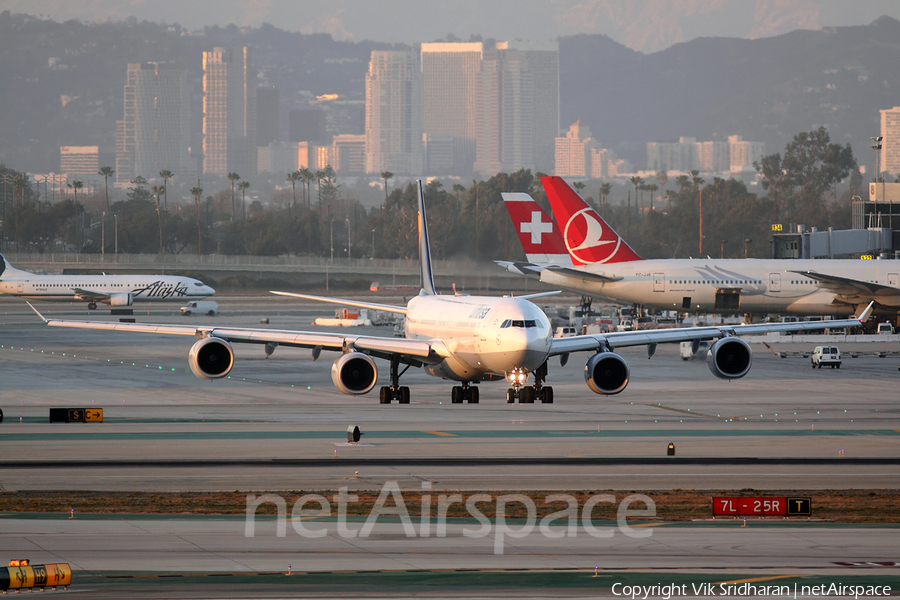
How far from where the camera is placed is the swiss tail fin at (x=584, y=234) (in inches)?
3391

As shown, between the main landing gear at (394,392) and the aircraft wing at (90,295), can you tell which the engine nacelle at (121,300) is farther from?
the main landing gear at (394,392)

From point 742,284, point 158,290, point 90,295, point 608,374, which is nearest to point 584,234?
point 742,284

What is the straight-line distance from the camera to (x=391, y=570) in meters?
19.8

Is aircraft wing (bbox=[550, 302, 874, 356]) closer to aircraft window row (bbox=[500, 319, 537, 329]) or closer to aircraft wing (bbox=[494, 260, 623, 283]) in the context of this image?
aircraft window row (bbox=[500, 319, 537, 329])

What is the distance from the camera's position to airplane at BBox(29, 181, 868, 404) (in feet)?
134

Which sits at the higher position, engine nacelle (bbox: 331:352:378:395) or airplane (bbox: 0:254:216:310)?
airplane (bbox: 0:254:216:310)

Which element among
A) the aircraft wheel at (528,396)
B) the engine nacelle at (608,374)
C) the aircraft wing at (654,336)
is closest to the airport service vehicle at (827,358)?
the aircraft wing at (654,336)

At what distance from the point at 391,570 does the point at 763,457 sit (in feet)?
58.7

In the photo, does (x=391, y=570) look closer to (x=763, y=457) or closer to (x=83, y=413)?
(x=763, y=457)

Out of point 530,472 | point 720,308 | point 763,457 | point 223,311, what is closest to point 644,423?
point 763,457

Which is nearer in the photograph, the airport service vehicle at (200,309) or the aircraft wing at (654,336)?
the aircraft wing at (654,336)

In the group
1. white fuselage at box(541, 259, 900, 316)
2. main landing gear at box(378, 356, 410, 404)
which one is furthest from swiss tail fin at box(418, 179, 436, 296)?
white fuselage at box(541, 259, 900, 316)

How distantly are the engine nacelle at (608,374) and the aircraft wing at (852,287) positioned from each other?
4324 cm

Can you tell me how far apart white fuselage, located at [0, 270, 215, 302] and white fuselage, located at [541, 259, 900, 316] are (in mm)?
71155
